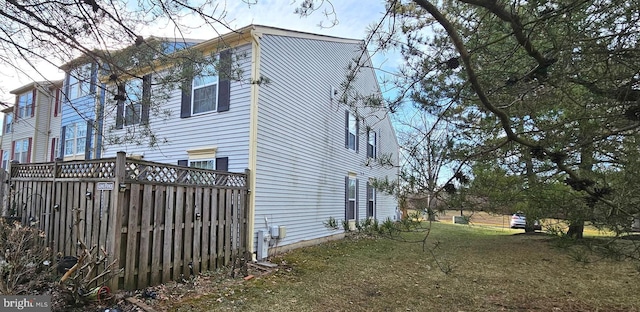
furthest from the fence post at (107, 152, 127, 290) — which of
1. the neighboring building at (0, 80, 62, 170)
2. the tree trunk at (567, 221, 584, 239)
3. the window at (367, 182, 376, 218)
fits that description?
the neighboring building at (0, 80, 62, 170)

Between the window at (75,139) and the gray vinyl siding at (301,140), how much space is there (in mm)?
7112

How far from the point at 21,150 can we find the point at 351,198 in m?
16.4

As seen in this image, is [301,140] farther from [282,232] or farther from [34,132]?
[34,132]

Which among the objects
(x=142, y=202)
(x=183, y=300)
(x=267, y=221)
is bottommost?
(x=183, y=300)

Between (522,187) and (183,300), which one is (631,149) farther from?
(183,300)

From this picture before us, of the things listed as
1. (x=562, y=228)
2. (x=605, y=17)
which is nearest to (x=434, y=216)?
(x=562, y=228)

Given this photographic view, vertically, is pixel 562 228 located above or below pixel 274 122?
below

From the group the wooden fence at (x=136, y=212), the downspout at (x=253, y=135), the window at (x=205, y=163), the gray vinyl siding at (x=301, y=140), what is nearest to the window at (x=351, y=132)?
the gray vinyl siding at (x=301, y=140)

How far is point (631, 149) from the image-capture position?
2.61 metres

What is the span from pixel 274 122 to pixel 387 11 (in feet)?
18.2

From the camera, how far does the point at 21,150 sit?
1661cm

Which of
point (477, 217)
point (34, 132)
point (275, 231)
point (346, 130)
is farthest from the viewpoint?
point (34, 132)

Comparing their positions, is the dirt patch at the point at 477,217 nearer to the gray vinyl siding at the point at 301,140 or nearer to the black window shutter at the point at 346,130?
the gray vinyl siding at the point at 301,140

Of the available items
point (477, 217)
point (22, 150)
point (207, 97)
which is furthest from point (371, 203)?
point (22, 150)
